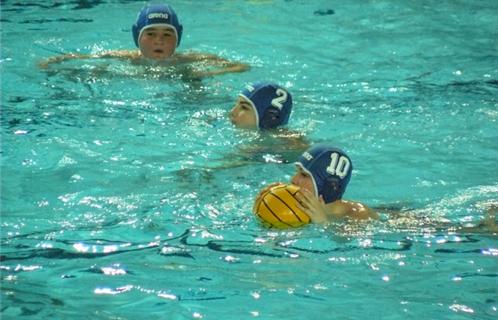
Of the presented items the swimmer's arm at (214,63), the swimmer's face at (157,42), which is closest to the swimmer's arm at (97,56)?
the swimmer's face at (157,42)

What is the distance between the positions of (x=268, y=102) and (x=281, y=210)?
1.96 metres

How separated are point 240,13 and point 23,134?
5315 mm

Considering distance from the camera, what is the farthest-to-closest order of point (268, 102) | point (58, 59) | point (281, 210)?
1. point (58, 59)
2. point (268, 102)
3. point (281, 210)

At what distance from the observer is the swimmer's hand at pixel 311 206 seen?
16.6ft

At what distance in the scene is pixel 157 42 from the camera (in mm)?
8797

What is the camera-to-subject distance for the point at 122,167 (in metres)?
6.21

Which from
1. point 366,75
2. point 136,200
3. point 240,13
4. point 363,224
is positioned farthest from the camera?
point 240,13

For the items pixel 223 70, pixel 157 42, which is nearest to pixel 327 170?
pixel 223 70

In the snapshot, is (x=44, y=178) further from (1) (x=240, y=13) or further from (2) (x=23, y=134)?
(1) (x=240, y=13)

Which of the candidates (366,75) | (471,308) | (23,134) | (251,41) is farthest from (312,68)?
Answer: (471,308)

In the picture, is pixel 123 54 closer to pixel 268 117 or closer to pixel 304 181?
pixel 268 117

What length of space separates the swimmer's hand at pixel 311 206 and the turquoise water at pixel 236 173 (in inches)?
3.3

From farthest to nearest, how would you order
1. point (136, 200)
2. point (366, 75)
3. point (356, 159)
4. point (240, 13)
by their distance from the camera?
point (240, 13)
point (366, 75)
point (356, 159)
point (136, 200)

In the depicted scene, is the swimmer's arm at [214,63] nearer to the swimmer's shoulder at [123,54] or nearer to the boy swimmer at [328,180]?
the swimmer's shoulder at [123,54]
